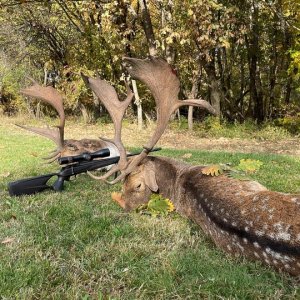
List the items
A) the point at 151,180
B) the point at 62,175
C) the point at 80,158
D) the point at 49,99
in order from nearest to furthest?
the point at 151,180 < the point at 62,175 < the point at 80,158 < the point at 49,99

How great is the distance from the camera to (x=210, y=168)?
4.63 metres

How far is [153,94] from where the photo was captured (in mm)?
4730

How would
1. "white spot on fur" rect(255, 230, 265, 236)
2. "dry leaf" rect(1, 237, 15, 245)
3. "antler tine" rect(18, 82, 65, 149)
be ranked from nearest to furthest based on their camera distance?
1. "white spot on fur" rect(255, 230, 265, 236)
2. "dry leaf" rect(1, 237, 15, 245)
3. "antler tine" rect(18, 82, 65, 149)

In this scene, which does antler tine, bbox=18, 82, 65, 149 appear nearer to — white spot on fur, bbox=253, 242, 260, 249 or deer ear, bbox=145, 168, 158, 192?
deer ear, bbox=145, 168, 158, 192

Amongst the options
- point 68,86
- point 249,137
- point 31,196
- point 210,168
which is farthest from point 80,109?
point 210,168

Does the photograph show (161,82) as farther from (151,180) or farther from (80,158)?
(80,158)

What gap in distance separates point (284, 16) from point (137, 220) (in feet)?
46.7

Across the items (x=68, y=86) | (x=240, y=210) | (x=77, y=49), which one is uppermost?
(x=77, y=49)

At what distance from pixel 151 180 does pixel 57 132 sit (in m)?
2.65

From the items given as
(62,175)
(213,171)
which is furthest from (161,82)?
(62,175)

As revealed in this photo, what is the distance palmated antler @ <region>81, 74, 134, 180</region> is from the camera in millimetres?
5137

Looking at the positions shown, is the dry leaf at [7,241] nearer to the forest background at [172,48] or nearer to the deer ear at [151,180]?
the deer ear at [151,180]

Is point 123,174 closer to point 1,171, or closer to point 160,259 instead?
point 160,259

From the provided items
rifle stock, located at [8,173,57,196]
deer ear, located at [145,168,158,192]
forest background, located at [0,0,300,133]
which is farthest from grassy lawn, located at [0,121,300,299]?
forest background, located at [0,0,300,133]
